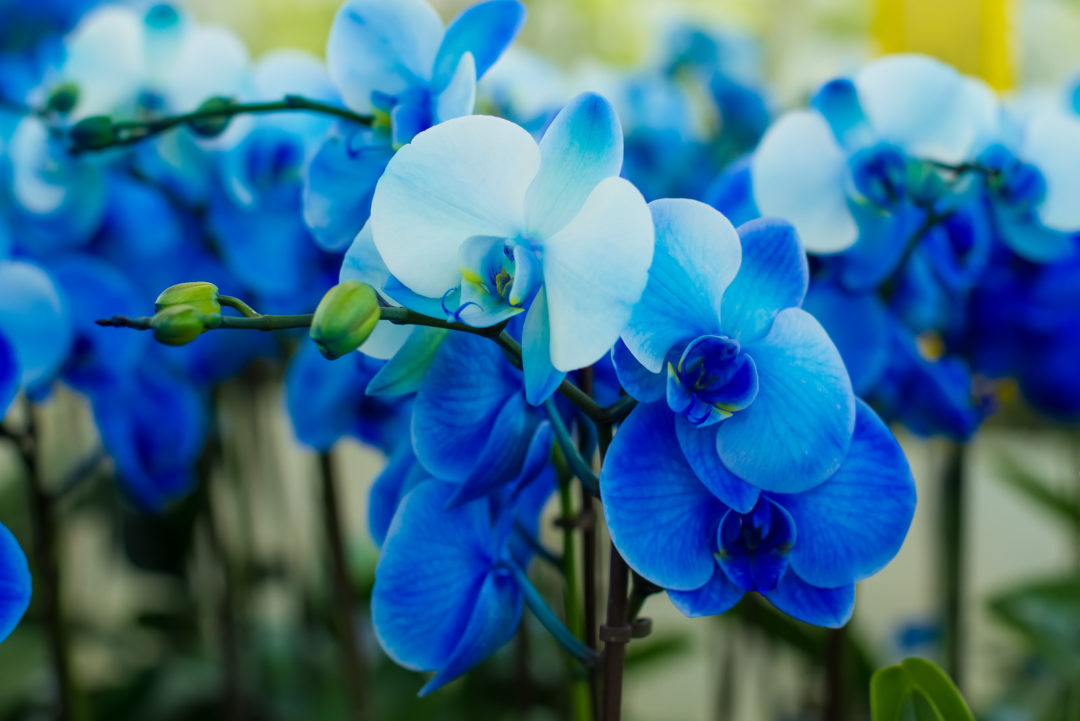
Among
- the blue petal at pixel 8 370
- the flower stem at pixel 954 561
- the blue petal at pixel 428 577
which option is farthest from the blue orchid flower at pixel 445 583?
the flower stem at pixel 954 561

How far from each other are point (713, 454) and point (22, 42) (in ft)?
1.89

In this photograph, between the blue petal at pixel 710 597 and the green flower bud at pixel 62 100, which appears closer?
the blue petal at pixel 710 597

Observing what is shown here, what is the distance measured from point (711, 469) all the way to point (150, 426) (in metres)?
0.33

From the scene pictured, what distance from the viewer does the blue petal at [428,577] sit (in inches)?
9.5

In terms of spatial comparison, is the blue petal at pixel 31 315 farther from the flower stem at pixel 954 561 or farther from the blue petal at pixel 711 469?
the flower stem at pixel 954 561

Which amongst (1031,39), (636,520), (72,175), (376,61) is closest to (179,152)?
(72,175)

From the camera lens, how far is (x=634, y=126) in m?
0.66

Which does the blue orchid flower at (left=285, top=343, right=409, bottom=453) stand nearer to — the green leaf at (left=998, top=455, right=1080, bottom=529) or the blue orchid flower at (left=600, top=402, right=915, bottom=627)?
the blue orchid flower at (left=600, top=402, right=915, bottom=627)

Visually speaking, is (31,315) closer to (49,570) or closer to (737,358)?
(49,570)

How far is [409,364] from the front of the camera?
0.80ft

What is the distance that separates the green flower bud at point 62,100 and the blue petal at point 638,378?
0.93ft

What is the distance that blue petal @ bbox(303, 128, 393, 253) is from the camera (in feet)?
0.97

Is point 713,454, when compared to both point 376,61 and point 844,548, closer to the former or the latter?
point 844,548

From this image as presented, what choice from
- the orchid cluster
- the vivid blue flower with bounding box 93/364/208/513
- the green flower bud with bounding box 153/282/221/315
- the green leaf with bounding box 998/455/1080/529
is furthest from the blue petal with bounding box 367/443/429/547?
the green leaf with bounding box 998/455/1080/529
